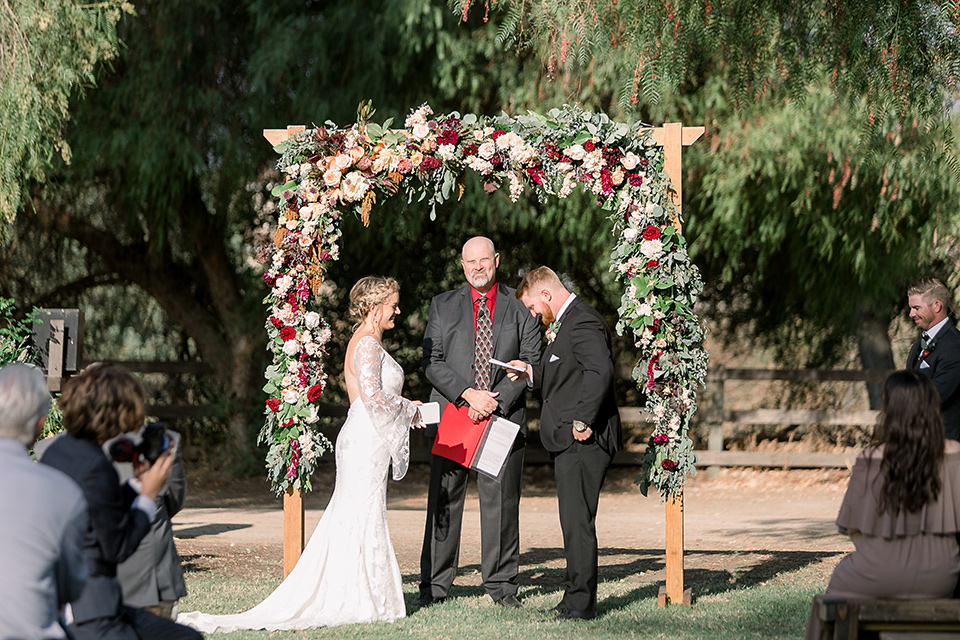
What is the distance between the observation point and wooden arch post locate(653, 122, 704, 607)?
20.9 ft

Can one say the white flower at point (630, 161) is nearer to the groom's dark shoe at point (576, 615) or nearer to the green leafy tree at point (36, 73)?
the groom's dark shoe at point (576, 615)

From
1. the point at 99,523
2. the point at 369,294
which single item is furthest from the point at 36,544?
the point at 369,294

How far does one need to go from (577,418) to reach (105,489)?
3.05m

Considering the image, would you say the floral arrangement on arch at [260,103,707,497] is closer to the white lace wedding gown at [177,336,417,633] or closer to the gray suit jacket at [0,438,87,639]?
the white lace wedding gown at [177,336,417,633]

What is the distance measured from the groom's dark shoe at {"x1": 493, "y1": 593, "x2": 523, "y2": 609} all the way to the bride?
0.69m

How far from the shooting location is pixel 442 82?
1070 cm

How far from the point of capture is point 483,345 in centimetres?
671

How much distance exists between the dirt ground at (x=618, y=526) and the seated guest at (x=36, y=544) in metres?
4.40

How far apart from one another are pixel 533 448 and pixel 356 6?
6.28 metres

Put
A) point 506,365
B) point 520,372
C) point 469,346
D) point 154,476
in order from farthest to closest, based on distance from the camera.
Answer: point 469,346 < point 520,372 < point 506,365 < point 154,476

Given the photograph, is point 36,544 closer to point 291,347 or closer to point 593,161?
point 291,347

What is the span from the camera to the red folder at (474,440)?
6.32 m

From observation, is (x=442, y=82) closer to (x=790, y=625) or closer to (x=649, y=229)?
(x=649, y=229)

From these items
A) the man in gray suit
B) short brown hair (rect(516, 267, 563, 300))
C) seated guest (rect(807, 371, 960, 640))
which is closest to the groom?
short brown hair (rect(516, 267, 563, 300))
